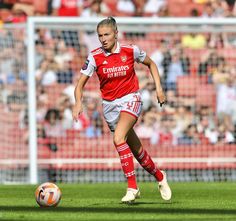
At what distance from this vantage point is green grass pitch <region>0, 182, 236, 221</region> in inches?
355

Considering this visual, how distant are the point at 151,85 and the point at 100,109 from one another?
1200 mm

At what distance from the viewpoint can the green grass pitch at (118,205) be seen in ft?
29.6

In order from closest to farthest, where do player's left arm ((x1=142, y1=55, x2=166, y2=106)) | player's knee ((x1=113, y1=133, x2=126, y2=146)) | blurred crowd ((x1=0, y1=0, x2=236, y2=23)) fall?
player's knee ((x1=113, y1=133, x2=126, y2=146)), player's left arm ((x1=142, y1=55, x2=166, y2=106)), blurred crowd ((x1=0, y1=0, x2=236, y2=23))

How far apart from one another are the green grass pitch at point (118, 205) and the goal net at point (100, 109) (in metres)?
3.59

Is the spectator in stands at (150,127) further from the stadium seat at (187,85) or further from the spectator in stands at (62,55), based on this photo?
the spectator in stands at (62,55)

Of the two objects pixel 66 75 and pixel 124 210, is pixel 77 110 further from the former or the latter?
pixel 66 75

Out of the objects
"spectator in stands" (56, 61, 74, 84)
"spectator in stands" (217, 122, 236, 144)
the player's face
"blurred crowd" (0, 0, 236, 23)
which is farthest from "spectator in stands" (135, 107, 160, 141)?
the player's face

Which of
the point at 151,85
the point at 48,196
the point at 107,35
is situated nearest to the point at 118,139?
the point at 48,196

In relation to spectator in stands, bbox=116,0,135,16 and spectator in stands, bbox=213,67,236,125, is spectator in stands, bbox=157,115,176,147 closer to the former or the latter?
spectator in stands, bbox=213,67,236,125

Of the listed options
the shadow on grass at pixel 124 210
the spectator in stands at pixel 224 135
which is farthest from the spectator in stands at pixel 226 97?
the shadow on grass at pixel 124 210

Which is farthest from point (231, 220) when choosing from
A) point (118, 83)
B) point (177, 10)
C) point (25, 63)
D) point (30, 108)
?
point (177, 10)

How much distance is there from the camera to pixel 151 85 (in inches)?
752

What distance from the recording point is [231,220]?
8.52 meters

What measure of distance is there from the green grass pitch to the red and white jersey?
1387mm
